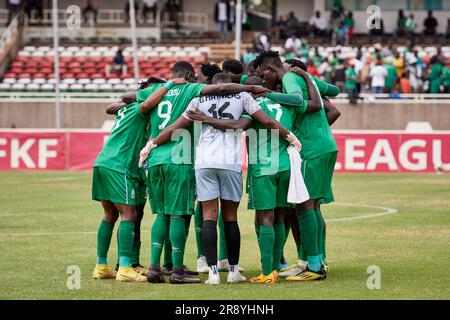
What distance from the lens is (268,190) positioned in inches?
487

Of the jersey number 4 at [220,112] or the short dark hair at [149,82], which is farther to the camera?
the short dark hair at [149,82]

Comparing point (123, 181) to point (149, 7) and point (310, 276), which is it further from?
point (149, 7)

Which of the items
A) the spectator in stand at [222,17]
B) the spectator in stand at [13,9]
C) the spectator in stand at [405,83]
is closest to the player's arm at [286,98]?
the spectator in stand at [405,83]

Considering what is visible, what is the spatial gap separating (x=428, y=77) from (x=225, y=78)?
2829cm

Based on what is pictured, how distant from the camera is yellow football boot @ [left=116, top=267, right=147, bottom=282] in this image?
41.3ft

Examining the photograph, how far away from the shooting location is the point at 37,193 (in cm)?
2527

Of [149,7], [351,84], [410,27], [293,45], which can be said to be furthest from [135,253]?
[149,7]

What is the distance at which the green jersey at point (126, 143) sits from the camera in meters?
12.8

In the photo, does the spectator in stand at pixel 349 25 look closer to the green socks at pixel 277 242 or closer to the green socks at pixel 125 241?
the green socks at pixel 277 242

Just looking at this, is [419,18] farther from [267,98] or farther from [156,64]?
[267,98]

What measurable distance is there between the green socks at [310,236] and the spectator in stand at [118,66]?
32.6 m

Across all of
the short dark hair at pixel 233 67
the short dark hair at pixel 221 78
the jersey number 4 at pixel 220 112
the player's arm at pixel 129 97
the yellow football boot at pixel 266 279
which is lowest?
the yellow football boot at pixel 266 279

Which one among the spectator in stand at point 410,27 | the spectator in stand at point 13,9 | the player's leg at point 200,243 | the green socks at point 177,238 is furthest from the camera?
the spectator in stand at point 13,9
